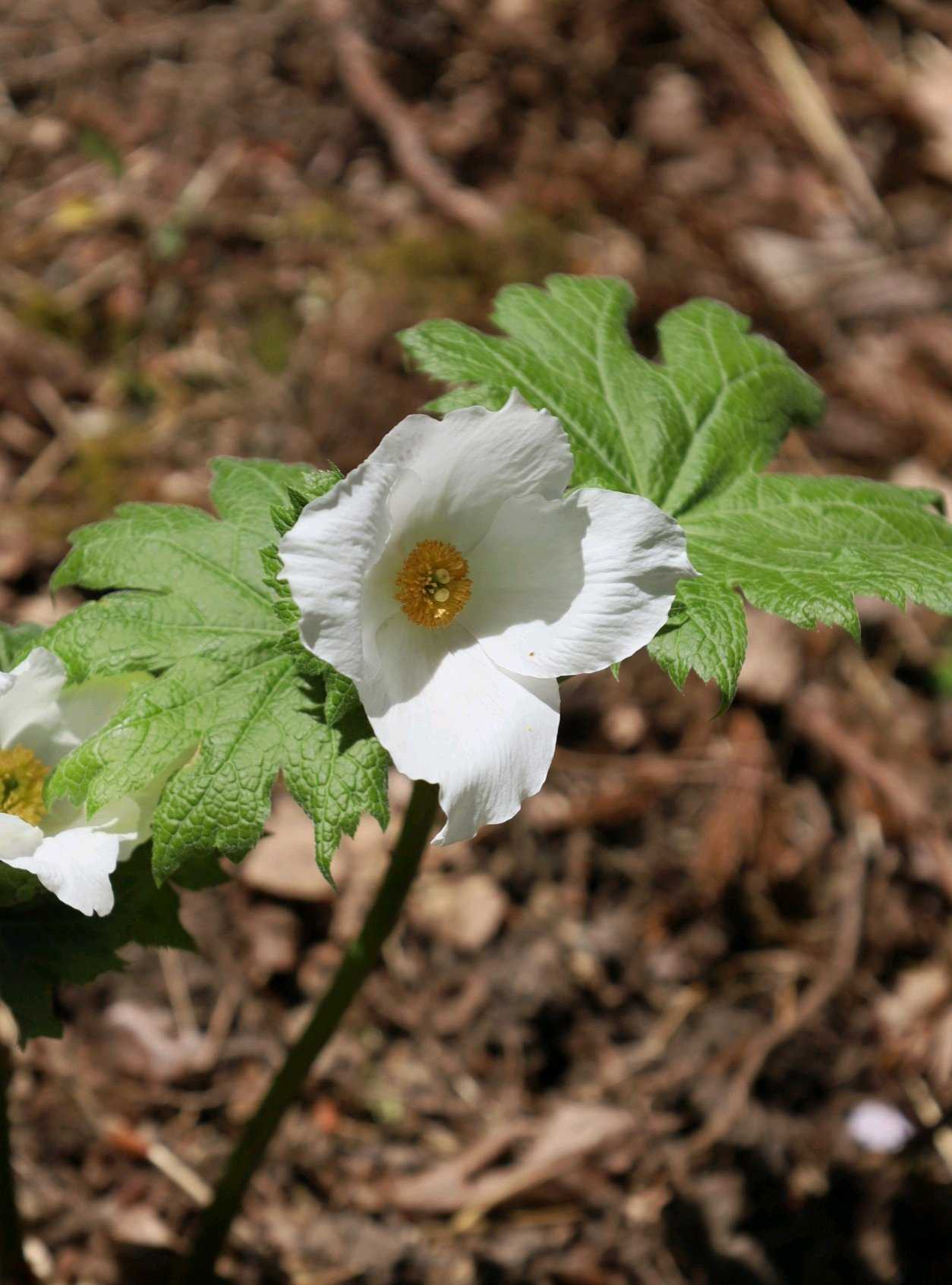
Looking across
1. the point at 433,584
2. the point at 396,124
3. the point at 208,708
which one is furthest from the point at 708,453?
the point at 396,124

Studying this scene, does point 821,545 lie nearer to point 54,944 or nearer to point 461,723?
point 461,723

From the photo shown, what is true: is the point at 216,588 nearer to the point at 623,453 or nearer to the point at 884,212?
the point at 623,453

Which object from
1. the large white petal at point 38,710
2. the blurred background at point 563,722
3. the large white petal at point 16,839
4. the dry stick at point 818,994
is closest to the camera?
the large white petal at point 16,839

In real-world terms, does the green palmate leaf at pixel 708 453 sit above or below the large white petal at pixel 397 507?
below

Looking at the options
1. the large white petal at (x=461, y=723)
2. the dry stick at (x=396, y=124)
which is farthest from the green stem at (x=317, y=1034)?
the dry stick at (x=396, y=124)

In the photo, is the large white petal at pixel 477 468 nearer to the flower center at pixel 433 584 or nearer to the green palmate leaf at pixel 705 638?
the flower center at pixel 433 584

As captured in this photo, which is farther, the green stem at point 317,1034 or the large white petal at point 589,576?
the green stem at point 317,1034

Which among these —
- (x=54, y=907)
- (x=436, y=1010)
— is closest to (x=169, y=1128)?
(x=436, y=1010)

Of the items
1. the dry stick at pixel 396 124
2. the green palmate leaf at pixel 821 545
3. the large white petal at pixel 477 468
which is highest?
the large white petal at pixel 477 468

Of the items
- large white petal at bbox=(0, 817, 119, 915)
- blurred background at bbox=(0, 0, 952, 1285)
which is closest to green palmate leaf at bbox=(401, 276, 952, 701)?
large white petal at bbox=(0, 817, 119, 915)
